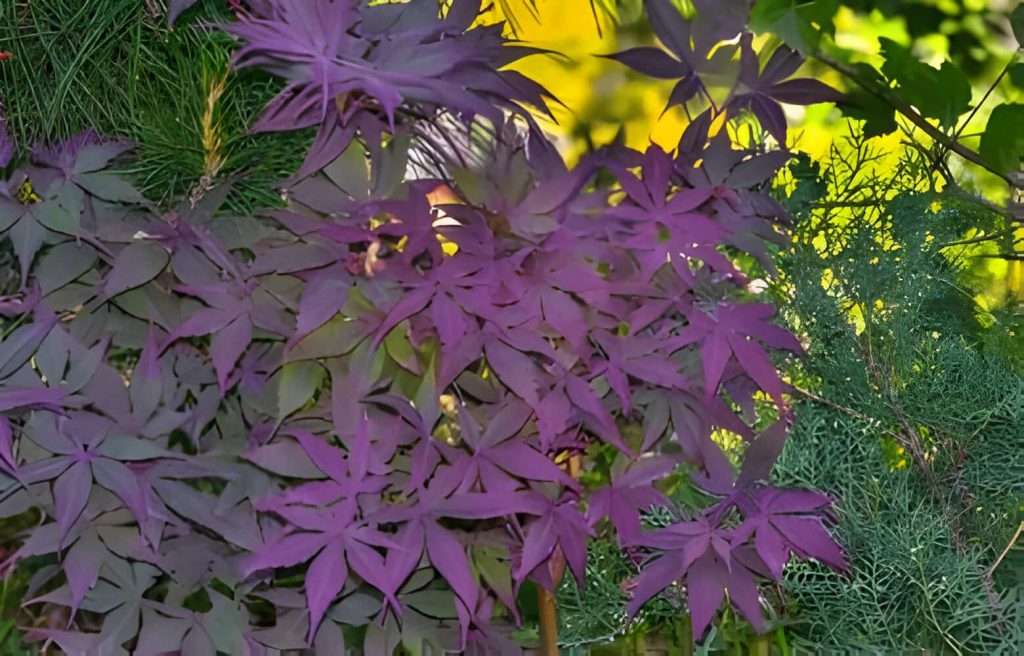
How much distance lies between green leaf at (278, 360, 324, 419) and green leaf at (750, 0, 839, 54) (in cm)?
48

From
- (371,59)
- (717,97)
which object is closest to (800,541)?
(717,97)

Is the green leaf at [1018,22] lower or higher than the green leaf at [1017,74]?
higher

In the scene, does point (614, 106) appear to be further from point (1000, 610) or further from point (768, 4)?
point (1000, 610)

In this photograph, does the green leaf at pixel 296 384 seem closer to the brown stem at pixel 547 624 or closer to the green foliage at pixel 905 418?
the brown stem at pixel 547 624

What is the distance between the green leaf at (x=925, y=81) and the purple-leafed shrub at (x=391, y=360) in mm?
83

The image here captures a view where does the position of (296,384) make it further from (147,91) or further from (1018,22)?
(1018,22)

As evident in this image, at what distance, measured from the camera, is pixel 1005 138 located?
80 cm

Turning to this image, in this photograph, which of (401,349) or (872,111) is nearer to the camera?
(401,349)

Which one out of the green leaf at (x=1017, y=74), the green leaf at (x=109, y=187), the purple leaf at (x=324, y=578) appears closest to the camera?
the purple leaf at (x=324, y=578)

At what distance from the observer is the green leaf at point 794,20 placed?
2.55ft

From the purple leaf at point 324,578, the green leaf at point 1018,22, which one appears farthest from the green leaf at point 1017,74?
the purple leaf at point 324,578

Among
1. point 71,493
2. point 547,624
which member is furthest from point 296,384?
point 547,624

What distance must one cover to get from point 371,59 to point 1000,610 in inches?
27.9

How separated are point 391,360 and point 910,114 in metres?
0.53
